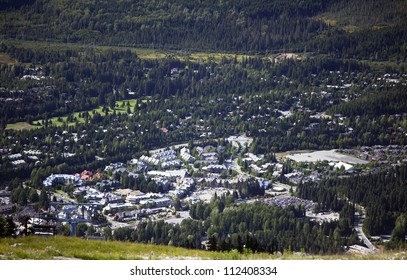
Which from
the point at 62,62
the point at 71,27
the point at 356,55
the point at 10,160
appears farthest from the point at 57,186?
the point at 356,55

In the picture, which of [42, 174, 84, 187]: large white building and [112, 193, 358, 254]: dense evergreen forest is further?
[42, 174, 84, 187]: large white building

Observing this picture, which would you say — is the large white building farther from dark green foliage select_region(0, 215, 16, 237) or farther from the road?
the road

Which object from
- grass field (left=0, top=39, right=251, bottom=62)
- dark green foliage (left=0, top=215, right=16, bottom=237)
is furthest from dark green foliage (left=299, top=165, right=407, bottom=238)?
grass field (left=0, top=39, right=251, bottom=62)

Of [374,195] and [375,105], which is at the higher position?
[375,105]

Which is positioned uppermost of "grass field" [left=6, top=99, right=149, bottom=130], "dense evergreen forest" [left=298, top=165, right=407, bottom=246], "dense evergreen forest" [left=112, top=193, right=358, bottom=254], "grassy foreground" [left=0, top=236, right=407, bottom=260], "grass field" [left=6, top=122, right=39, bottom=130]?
"grassy foreground" [left=0, top=236, right=407, bottom=260]

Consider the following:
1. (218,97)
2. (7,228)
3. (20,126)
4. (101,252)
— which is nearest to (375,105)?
(218,97)

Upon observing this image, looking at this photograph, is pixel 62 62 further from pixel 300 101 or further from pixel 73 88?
pixel 300 101

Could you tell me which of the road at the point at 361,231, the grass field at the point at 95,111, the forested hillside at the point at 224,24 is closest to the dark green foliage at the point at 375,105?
the forested hillside at the point at 224,24

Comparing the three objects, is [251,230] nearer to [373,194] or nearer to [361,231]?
[361,231]
